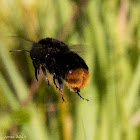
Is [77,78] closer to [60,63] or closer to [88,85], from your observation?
[60,63]

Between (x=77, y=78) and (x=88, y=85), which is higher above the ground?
(x=77, y=78)

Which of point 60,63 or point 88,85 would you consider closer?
point 60,63

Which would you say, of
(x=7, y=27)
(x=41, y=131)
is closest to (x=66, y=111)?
(x=41, y=131)

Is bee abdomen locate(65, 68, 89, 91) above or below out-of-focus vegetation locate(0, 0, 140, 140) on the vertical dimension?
above

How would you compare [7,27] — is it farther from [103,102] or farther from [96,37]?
[103,102]

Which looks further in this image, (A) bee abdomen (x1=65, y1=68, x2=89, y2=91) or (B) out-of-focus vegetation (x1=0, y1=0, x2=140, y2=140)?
(B) out-of-focus vegetation (x1=0, y1=0, x2=140, y2=140)

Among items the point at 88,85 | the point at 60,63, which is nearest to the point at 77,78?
the point at 60,63
